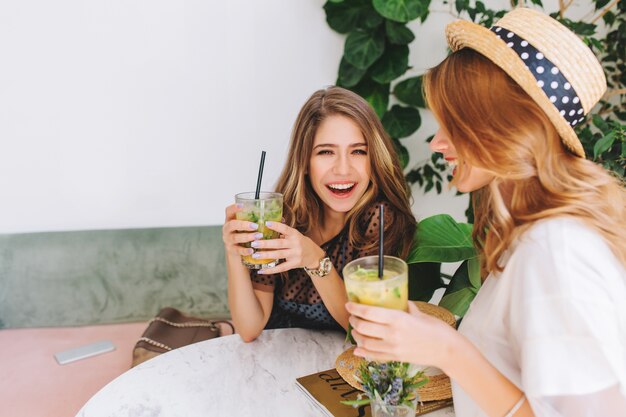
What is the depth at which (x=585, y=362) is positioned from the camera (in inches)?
33.1

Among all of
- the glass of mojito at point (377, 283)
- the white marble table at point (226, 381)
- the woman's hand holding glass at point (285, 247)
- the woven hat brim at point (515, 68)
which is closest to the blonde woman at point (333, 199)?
the white marble table at point (226, 381)

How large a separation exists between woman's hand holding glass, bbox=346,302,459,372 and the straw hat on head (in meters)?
0.42

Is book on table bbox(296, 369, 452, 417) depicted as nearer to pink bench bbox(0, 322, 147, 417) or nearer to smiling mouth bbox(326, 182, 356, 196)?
smiling mouth bbox(326, 182, 356, 196)

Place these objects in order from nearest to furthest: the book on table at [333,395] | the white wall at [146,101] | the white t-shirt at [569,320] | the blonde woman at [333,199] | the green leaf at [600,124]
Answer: the white t-shirt at [569,320] → the book on table at [333,395] → the blonde woman at [333,199] → the green leaf at [600,124] → the white wall at [146,101]

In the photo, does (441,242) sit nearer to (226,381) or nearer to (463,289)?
(463,289)

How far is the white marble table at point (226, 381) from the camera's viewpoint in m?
1.23

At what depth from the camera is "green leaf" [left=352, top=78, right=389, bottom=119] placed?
2771 mm

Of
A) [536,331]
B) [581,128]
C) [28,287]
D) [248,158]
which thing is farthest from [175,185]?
[536,331]

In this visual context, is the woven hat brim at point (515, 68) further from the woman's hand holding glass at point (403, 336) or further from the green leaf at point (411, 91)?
the green leaf at point (411, 91)

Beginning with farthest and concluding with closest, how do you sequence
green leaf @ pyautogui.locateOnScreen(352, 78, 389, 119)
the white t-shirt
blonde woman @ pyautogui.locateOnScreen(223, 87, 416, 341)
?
green leaf @ pyautogui.locateOnScreen(352, 78, 389, 119) → blonde woman @ pyautogui.locateOnScreen(223, 87, 416, 341) → the white t-shirt

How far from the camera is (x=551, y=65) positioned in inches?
36.4

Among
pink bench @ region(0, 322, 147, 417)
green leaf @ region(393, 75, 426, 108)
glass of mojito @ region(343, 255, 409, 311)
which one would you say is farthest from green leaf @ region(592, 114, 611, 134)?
pink bench @ region(0, 322, 147, 417)

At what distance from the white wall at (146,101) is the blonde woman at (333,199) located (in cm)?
103

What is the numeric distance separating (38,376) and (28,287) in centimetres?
59
